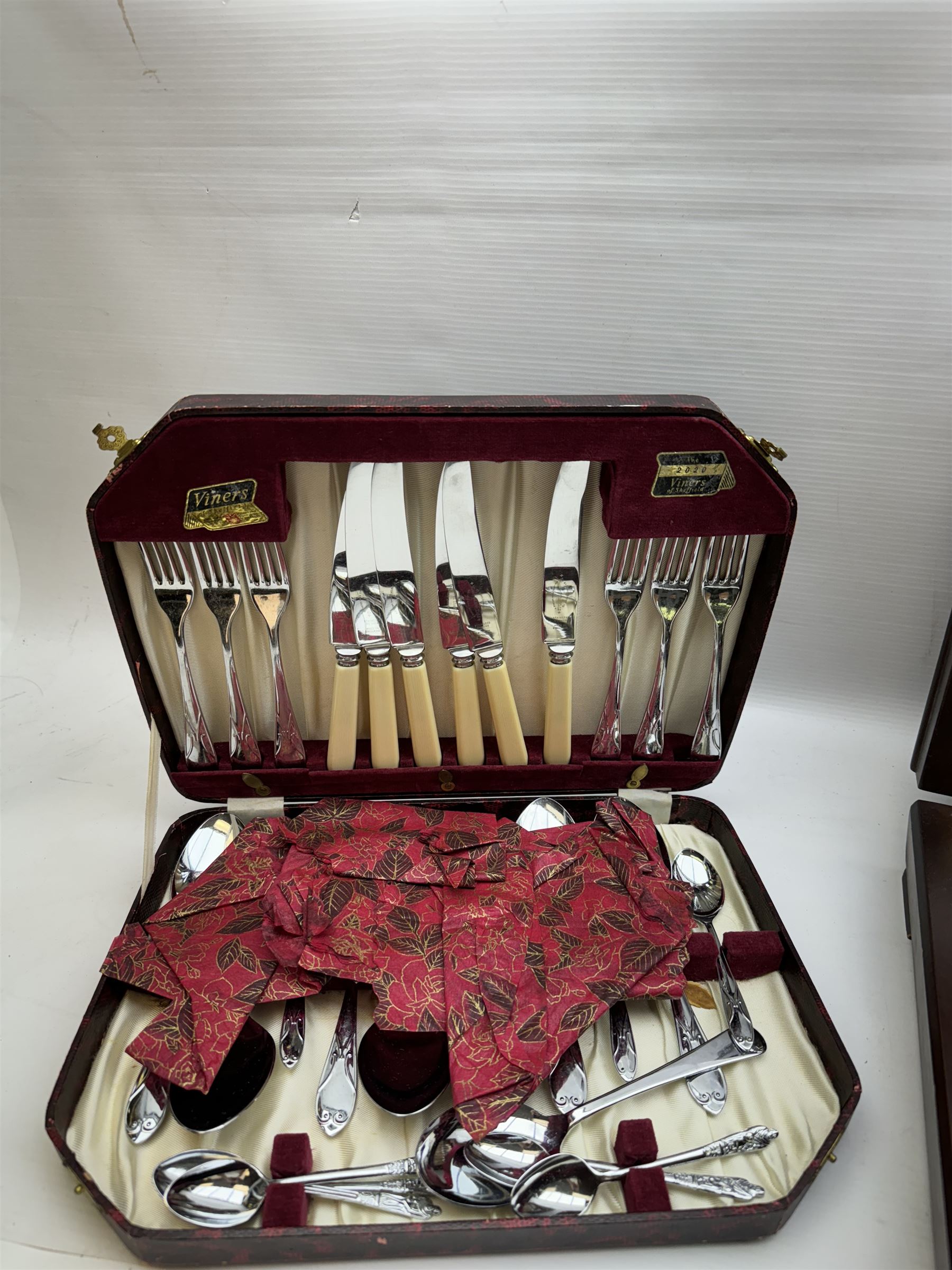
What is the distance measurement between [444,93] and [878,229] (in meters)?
0.51

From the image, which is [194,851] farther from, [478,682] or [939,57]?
[939,57]

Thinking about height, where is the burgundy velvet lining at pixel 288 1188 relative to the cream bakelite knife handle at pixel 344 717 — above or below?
below

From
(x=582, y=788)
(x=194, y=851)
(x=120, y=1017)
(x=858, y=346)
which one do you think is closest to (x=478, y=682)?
(x=582, y=788)

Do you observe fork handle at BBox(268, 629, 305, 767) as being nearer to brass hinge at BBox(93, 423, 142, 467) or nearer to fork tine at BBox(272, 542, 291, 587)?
fork tine at BBox(272, 542, 291, 587)

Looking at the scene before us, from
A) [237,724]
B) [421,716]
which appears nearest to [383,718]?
[421,716]

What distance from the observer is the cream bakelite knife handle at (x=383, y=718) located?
0.95m

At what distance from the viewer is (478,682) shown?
102 centimetres

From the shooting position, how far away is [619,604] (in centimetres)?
96

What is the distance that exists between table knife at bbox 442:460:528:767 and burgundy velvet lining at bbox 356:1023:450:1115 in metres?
0.31

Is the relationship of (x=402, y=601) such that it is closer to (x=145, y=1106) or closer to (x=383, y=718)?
(x=383, y=718)

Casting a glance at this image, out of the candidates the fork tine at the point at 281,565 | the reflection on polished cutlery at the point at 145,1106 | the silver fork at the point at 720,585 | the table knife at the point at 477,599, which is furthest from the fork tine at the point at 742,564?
the reflection on polished cutlery at the point at 145,1106

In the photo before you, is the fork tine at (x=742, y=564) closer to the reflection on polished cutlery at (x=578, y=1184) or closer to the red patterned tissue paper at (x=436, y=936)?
the red patterned tissue paper at (x=436, y=936)

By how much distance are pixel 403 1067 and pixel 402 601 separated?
→ 0.43 meters

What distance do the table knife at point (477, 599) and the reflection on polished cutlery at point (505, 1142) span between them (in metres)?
0.36
